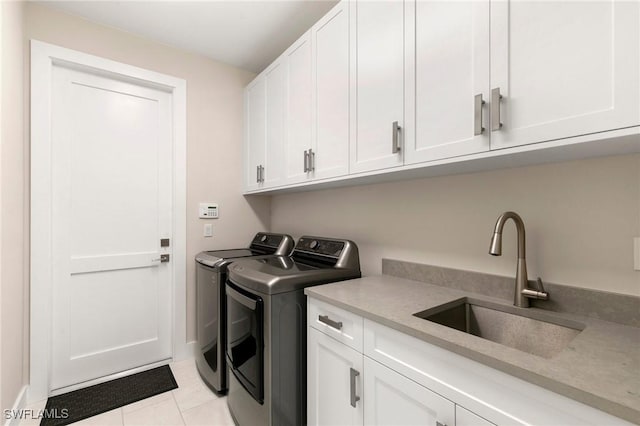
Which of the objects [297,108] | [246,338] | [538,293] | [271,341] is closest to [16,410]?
[246,338]

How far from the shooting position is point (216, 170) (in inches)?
104

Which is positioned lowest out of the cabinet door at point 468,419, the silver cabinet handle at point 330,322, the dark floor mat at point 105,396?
the dark floor mat at point 105,396

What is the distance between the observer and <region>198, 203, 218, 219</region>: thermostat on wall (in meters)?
2.54

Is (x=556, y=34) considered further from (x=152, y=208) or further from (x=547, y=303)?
(x=152, y=208)

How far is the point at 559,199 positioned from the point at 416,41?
87 centimetres

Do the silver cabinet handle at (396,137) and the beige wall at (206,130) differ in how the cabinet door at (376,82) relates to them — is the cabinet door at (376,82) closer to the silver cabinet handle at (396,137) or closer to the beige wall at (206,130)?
the silver cabinet handle at (396,137)

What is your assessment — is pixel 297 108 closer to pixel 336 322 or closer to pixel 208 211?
pixel 208 211

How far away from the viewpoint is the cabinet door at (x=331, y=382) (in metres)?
1.17

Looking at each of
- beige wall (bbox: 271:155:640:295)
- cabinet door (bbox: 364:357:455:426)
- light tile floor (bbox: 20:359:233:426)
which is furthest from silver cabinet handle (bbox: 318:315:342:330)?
light tile floor (bbox: 20:359:233:426)

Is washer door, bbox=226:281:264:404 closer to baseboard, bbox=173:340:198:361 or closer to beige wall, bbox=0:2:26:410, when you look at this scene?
baseboard, bbox=173:340:198:361

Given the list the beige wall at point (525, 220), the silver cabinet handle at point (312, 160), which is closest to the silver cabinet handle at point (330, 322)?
the beige wall at point (525, 220)

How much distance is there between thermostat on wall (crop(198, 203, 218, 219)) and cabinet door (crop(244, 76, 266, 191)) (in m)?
0.34

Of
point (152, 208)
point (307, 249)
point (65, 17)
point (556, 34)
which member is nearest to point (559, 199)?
point (556, 34)

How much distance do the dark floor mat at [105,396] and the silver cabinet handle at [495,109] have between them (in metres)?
2.51
